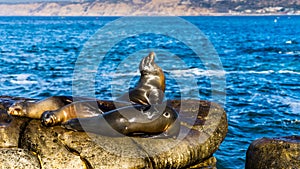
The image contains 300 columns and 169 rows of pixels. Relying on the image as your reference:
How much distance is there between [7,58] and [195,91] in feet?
75.8

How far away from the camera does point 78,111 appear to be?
9609 mm

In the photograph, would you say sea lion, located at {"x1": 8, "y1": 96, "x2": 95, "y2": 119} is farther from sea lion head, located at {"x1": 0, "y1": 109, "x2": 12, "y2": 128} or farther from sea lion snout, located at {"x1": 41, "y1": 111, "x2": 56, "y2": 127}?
sea lion snout, located at {"x1": 41, "y1": 111, "x2": 56, "y2": 127}

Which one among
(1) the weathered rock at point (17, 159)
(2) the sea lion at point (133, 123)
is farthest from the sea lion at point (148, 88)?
(1) the weathered rock at point (17, 159)

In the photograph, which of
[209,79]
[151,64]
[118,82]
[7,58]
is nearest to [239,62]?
[209,79]

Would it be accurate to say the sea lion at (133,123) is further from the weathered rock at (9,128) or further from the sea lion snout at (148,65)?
the sea lion snout at (148,65)

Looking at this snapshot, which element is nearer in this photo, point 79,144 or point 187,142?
point 79,144

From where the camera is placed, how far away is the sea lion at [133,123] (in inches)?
360

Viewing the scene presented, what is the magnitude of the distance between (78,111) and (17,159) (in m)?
1.62

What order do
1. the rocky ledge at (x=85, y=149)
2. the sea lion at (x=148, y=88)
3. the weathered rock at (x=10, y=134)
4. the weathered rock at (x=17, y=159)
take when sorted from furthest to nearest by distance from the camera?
the sea lion at (x=148, y=88), the weathered rock at (x=10, y=134), the rocky ledge at (x=85, y=149), the weathered rock at (x=17, y=159)

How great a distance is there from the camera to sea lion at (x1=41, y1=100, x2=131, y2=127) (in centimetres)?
915

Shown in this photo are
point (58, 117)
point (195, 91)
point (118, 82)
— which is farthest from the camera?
point (118, 82)

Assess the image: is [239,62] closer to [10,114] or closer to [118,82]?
[118,82]

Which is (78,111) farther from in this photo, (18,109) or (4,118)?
(4,118)

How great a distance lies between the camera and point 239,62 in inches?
1646
